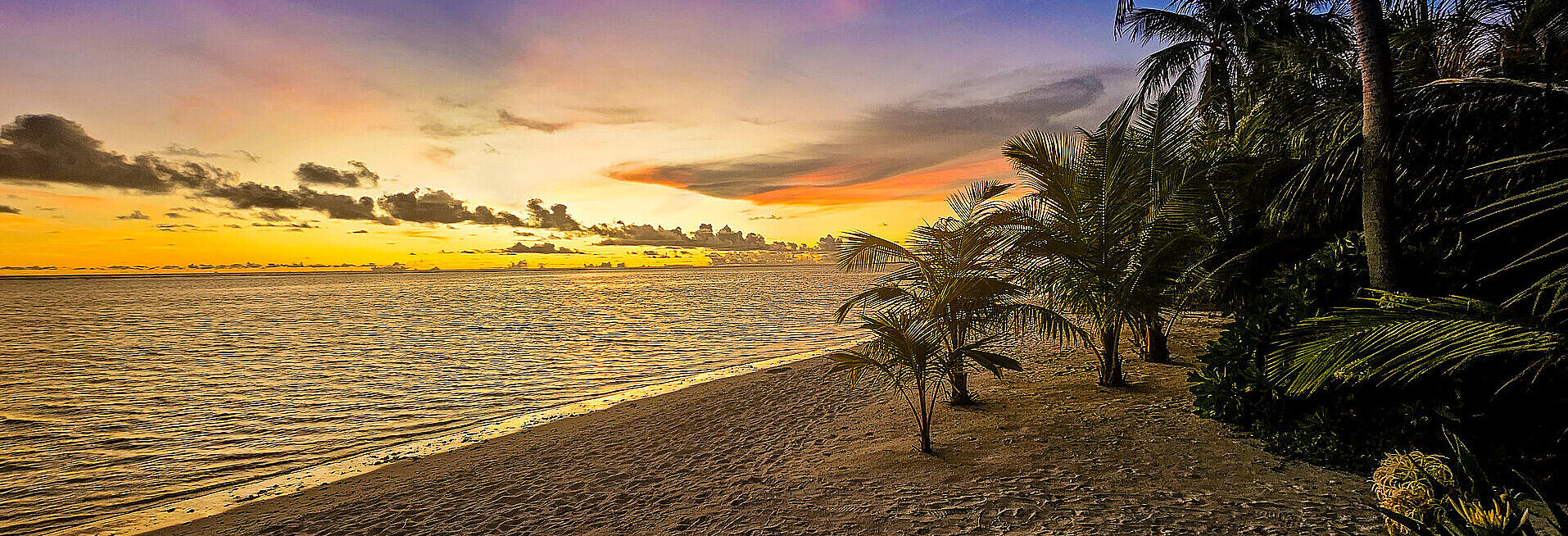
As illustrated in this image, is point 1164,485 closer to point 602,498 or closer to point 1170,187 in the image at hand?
point 1170,187

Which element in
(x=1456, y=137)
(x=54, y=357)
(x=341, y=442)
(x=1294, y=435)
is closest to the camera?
(x=1456, y=137)

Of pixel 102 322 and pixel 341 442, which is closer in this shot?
pixel 341 442

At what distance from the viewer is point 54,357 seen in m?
18.7

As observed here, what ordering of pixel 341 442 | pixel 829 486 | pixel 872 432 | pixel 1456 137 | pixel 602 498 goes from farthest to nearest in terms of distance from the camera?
pixel 341 442, pixel 872 432, pixel 602 498, pixel 829 486, pixel 1456 137

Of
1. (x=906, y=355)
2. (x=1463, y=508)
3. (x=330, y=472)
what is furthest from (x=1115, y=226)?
(x=330, y=472)

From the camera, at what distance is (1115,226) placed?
289 inches

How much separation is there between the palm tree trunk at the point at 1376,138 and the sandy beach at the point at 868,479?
1.62 m

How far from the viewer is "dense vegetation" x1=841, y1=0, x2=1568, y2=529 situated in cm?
282

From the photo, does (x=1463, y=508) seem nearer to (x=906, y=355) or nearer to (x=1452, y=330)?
(x=1452, y=330)

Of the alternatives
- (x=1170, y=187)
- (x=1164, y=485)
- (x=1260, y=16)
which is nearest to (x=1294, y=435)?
(x=1164, y=485)

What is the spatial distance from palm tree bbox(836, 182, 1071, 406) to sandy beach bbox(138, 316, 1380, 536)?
1.14 metres

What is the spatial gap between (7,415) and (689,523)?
46.8ft

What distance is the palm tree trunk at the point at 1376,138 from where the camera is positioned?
3.87 meters

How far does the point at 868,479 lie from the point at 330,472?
21.4ft
